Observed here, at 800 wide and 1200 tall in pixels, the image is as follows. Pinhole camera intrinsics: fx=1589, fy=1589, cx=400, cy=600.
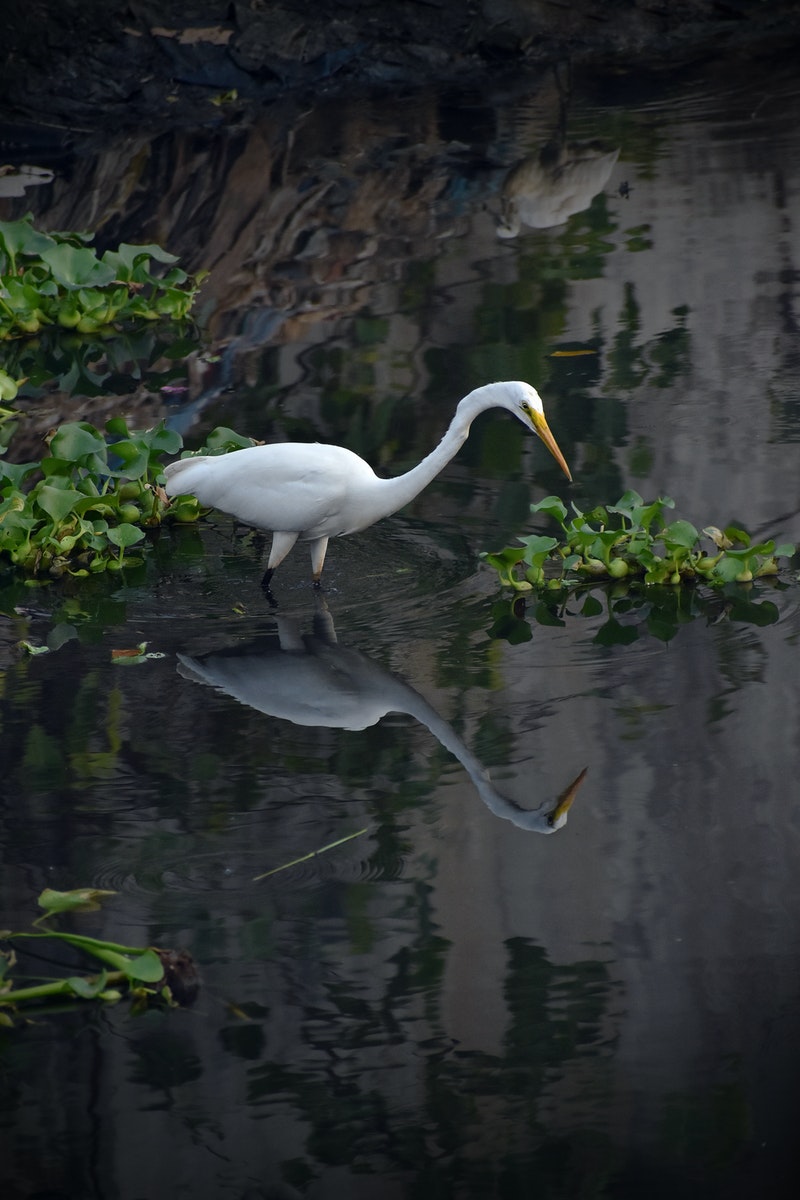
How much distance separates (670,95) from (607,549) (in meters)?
7.54

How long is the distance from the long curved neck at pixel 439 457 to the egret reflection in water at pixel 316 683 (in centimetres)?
43

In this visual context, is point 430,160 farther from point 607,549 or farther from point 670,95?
point 607,549

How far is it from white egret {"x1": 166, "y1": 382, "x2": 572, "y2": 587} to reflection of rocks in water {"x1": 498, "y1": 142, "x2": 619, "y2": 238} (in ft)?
13.8

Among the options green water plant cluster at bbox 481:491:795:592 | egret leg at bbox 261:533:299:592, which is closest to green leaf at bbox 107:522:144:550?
egret leg at bbox 261:533:299:592

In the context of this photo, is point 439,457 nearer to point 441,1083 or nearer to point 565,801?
point 565,801

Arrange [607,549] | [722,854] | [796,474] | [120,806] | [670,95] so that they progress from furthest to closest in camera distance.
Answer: [670,95] < [796,474] < [607,549] < [120,806] < [722,854]

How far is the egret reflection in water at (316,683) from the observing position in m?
4.36

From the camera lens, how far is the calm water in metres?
2.87

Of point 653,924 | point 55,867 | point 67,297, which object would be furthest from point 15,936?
point 67,297

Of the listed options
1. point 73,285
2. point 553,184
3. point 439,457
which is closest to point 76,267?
point 73,285

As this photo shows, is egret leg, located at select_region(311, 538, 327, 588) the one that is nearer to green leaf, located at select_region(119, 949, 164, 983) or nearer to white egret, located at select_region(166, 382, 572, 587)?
white egret, located at select_region(166, 382, 572, 587)

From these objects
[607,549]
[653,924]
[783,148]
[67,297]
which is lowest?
[653,924]

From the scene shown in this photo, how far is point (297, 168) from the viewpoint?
1048 centimetres

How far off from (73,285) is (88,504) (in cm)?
245
